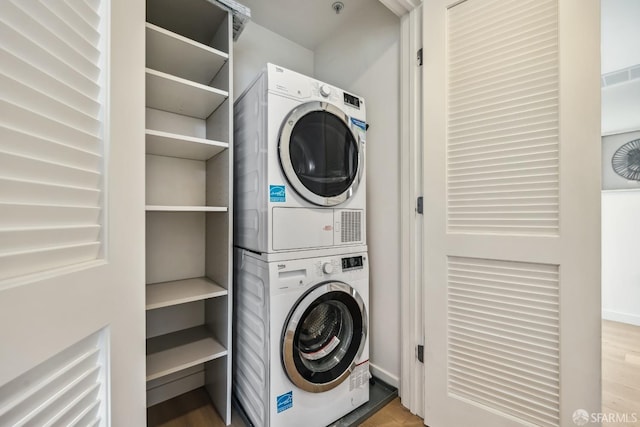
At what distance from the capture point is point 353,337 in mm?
1463

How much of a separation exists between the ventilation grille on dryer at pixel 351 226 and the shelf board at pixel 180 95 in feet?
3.12

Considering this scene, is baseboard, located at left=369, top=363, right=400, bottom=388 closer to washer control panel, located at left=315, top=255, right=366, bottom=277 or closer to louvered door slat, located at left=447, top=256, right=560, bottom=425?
louvered door slat, located at left=447, top=256, right=560, bottom=425

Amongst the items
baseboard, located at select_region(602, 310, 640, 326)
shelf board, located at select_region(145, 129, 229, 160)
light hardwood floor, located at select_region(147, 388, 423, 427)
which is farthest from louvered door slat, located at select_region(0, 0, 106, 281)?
baseboard, located at select_region(602, 310, 640, 326)

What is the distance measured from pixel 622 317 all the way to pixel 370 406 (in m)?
3.43

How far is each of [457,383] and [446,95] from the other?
1.50m

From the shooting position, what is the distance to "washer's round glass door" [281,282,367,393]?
1230mm

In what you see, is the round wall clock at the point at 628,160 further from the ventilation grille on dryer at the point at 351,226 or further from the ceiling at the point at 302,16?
the ventilation grille on dryer at the point at 351,226

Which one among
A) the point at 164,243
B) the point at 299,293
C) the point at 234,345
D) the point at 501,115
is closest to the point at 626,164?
the point at 501,115

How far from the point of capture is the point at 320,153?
4.57 feet

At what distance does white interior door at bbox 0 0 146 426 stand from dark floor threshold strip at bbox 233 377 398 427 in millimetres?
843

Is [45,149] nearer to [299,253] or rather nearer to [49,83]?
[49,83]

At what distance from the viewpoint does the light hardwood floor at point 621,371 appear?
4.92 feet

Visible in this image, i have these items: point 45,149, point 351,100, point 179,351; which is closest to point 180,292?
point 179,351

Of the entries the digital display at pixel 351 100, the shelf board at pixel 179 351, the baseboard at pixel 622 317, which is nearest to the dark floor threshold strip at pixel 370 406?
the shelf board at pixel 179 351
